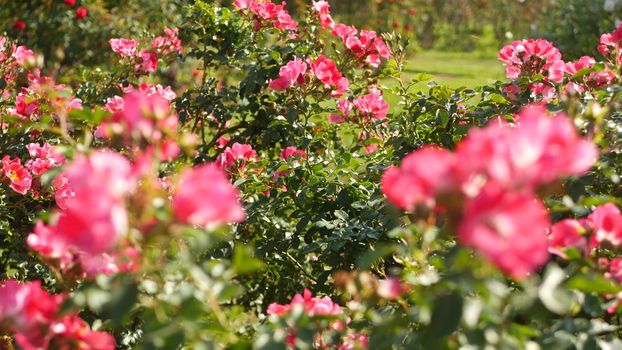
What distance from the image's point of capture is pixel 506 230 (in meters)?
0.70

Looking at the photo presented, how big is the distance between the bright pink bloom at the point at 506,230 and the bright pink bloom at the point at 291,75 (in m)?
1.35

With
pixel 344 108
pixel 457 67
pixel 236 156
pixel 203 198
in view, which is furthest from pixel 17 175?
pixel 457 67

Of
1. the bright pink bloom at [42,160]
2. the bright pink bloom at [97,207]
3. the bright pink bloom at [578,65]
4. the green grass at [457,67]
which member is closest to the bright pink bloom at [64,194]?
the bright pink bloom at [42,160]

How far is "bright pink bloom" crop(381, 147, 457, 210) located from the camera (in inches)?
30.2

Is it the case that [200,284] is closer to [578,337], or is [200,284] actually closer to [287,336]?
[287,336]

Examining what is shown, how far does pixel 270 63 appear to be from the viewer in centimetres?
265

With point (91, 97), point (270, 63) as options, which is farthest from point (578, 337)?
point (91, 97)

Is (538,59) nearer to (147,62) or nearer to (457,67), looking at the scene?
(147,62)

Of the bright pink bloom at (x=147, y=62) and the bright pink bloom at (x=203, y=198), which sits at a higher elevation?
the bright pink bloom at (x=147, y=62)

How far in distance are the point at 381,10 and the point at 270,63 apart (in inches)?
409

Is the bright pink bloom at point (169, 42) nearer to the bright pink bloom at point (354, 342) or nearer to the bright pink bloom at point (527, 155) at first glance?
the bright pink bloom at point (354, 342)

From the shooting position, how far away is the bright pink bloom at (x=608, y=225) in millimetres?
1092

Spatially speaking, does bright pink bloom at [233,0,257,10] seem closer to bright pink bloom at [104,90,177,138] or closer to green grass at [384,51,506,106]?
bright pink bloom at [104,90,177,138]

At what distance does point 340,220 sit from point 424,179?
1.16m
